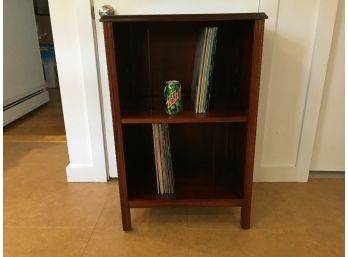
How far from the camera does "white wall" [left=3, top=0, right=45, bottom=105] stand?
2314mm

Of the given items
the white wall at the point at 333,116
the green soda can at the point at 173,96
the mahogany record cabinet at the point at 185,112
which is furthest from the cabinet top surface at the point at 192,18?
the white wall at the point at 333,116

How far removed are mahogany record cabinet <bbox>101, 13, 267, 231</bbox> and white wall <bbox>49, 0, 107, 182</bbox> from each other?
0.22 meters

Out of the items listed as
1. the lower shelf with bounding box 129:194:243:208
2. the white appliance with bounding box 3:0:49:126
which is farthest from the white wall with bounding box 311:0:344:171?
the white appliance with bounding box 3:0:49:126

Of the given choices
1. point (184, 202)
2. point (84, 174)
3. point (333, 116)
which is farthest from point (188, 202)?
point (333, 116)

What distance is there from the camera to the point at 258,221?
1148 millimetres

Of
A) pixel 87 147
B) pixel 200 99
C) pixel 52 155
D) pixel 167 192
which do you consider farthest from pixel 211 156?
pixel 52 155

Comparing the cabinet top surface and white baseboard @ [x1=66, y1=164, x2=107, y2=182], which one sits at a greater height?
the cabinet top surface

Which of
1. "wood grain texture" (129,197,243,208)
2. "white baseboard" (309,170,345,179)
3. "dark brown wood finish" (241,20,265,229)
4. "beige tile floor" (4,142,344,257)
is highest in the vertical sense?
"dark brown wood finish" (241,20,265,229)

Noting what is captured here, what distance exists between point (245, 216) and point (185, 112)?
0.44m

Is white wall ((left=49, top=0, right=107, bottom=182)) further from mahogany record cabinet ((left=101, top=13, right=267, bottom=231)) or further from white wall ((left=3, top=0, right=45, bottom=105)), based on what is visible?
white wall ((left=3, top=0, right=45, bottom=105))

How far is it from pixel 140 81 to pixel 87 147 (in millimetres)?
443

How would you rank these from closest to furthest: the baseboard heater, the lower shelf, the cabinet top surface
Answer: the cabinet top surface < the lower shelf < the baseboard heater

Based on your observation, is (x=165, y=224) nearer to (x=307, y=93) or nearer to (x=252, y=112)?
(x=252, y=112)

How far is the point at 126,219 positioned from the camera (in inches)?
42.9
